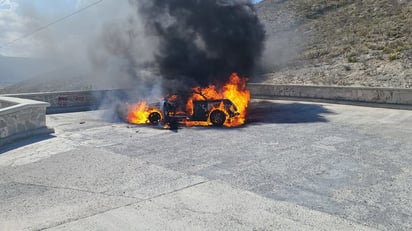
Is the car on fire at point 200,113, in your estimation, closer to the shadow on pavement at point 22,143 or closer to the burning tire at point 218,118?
the burning tire at point 218,118

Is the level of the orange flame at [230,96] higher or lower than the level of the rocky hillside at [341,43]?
lower

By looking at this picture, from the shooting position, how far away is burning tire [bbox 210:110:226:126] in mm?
12828

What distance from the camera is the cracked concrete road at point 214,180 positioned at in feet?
16.0

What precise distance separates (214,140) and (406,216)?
593cm

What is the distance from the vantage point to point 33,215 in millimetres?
5184

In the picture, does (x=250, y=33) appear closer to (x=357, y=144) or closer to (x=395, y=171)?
(x=357, y=144)

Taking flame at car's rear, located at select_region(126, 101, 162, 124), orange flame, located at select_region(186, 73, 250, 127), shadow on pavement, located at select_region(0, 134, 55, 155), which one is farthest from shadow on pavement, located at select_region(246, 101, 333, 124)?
shadow on pavement, located at select_region(0, 134, 55, 155)

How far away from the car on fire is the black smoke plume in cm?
423

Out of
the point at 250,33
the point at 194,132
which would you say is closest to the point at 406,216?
the point at 194,132

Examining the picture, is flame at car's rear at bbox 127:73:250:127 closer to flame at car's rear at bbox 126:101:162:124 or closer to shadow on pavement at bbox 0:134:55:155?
flame at car's rear at bbox 126:101:162:124

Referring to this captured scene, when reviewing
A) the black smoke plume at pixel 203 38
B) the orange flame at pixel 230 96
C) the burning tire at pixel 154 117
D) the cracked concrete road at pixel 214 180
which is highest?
the black smoke plume at pixel 203 38

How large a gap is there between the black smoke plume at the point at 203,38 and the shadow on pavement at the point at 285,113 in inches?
95.0

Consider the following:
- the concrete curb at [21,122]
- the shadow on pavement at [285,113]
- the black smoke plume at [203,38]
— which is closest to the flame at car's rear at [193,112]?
the shadow on pavement at [285,113]

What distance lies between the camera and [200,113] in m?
13.2
